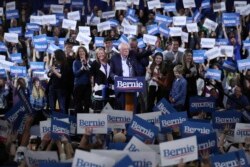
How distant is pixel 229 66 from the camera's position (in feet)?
63.5

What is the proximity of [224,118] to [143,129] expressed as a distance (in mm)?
2059

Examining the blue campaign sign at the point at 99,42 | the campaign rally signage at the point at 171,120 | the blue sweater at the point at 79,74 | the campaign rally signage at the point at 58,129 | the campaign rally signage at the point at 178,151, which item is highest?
the campaign rally signage at the point at 178,151

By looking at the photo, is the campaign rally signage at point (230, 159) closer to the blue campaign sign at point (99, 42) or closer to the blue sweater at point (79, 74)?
the blue sweater at point (79, 74)

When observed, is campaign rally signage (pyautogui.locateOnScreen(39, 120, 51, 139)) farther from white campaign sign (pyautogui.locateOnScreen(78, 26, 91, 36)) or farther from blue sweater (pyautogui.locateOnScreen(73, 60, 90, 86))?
white campaign sign (pyautogui.locateOnScreen(78, 26, 91, 36))

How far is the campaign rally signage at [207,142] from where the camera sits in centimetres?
1135

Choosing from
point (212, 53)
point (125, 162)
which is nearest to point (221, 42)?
point (212, 53)

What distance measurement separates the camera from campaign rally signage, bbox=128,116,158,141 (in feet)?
39.9

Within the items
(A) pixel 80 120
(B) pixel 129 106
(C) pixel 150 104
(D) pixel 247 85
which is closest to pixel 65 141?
(A) pixel 80 120

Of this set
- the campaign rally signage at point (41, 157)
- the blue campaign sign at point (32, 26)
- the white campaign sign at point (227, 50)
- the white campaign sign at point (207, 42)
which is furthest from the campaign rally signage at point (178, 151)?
A: the blue campaign sign at point (32, 26)

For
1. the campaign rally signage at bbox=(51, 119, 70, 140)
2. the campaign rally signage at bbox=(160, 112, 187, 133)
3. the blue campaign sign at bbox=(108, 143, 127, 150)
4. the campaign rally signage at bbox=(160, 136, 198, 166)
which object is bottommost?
the campaign rally signage at bbox=(160, 112, 187, 133)

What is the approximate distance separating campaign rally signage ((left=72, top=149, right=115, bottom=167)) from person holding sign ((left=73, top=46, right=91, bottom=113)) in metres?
6.41

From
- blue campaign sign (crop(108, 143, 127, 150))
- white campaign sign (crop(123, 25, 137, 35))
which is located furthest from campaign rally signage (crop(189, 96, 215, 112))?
white campaign sign (crop(123, 25, 137, 35))

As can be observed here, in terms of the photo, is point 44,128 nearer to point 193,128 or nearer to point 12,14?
point 193,128

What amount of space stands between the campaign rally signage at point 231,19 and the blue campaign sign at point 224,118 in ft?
28.1
